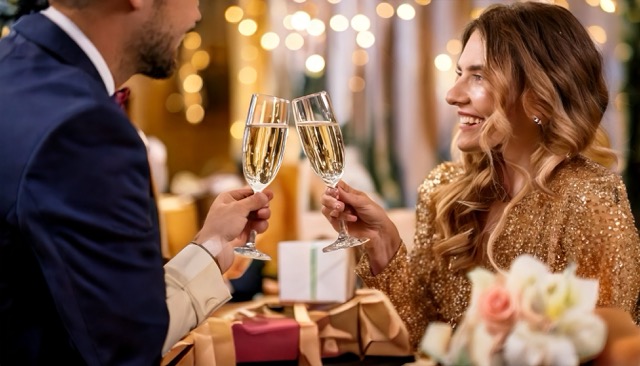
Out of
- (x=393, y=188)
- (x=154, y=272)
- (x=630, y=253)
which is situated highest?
(x=154, y=272)

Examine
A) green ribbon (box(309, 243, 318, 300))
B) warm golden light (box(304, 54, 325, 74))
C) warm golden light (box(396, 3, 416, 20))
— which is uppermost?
warm golden light (box(396, 3, 416, 20))

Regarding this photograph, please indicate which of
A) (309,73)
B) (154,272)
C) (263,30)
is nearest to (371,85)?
(309,73)

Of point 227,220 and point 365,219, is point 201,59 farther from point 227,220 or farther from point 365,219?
point 227,220

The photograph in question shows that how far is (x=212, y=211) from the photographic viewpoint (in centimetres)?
171

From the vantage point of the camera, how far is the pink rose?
1.09m

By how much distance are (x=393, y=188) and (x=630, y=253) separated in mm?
3303

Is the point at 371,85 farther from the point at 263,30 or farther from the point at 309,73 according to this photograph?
the point at 263,30

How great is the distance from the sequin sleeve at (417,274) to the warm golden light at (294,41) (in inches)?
121

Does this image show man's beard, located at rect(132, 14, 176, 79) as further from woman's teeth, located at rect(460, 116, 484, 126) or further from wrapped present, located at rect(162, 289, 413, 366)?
woman's teeth, located at rect(460, 116, 484, 126)

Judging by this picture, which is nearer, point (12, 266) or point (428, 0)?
point (12, 266)

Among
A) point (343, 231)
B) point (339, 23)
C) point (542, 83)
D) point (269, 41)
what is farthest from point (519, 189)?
point (269, 41)

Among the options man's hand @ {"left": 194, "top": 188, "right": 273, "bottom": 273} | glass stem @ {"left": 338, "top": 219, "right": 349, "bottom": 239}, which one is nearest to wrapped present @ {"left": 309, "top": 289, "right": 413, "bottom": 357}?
glass stem @ {"left": 338, "top": 219, "right": 349, "bottom": 239}

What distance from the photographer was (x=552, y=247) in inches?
79.5

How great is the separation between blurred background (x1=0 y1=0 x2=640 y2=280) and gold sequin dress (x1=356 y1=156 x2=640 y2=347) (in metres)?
2.34
